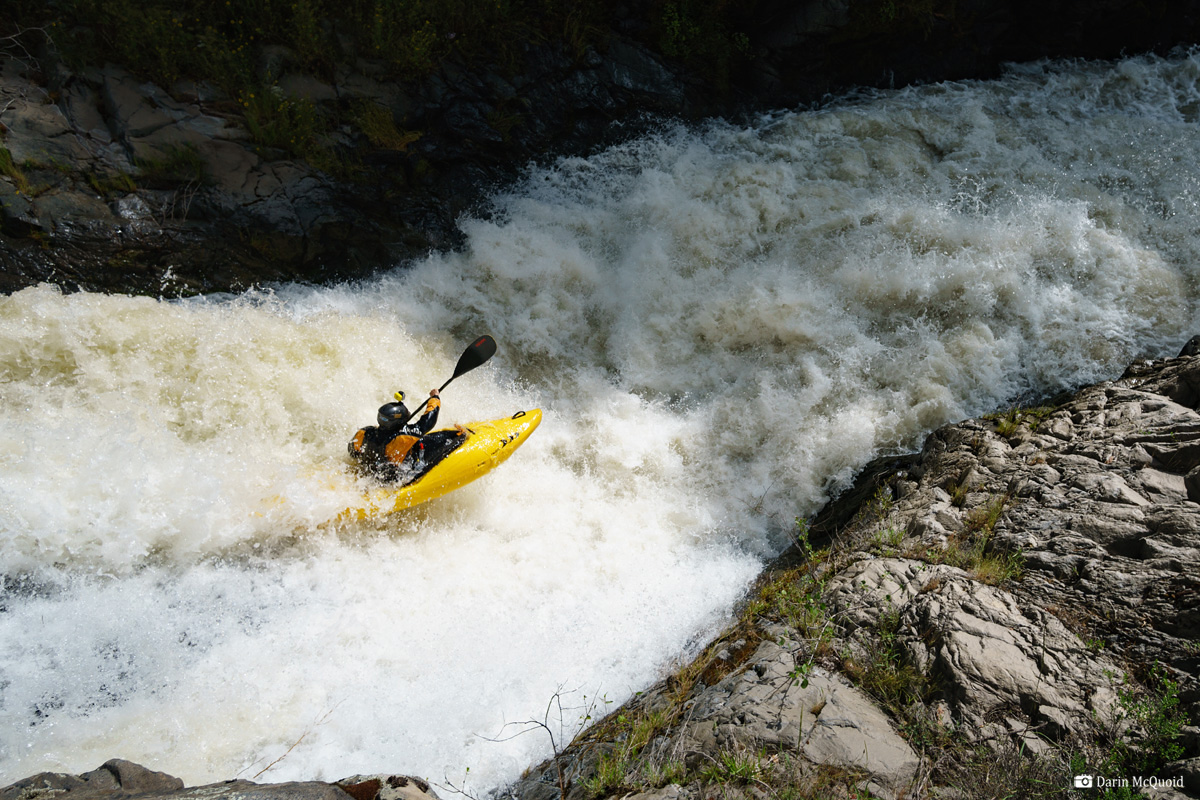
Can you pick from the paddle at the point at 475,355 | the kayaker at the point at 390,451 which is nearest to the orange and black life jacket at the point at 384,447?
the kayaker at the point at 390,451

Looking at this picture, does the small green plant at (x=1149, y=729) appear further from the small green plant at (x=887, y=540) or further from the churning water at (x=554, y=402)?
the churning water at (x=554, y=402)

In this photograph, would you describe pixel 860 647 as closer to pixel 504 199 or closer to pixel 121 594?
pixel 121 594

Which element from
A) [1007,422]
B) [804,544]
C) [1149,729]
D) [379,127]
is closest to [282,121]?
[379,127]

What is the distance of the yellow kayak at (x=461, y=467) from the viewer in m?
4.05

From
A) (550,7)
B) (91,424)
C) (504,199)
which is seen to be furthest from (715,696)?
(550,7)

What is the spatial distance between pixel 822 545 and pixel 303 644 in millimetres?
3216

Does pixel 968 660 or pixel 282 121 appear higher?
pixel 282 121

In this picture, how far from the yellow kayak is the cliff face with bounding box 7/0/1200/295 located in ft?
7.98

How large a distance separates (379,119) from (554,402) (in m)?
3.42

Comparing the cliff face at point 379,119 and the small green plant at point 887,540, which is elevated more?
the cliff face at point 379,119

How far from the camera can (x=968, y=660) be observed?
255 cm

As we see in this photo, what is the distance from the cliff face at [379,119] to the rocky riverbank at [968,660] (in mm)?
4600

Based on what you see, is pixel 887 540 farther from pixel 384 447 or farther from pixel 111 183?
pixel 111 183

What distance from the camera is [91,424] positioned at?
4227 millimetres
